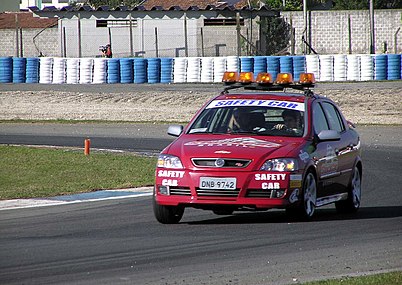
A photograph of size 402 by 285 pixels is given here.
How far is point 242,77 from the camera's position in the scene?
1349 centimetres

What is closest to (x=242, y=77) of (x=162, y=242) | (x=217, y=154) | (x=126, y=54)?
(x=217, y=154)

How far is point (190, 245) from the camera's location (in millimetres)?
10258

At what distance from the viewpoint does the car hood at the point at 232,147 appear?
37.7 ft

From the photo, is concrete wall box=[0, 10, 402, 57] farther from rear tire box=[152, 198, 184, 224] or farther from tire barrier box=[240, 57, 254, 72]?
rear tire box=[152, 198, 184, 224]

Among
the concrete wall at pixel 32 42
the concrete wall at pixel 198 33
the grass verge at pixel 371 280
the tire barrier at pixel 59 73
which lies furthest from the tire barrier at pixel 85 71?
the grass verge at pixel 371 280

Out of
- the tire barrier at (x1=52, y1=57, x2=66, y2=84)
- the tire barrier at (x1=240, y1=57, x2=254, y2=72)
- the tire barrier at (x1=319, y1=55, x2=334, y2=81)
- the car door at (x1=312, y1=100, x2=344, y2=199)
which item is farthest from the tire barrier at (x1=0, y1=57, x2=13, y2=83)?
the car door at (x1=312, y1=100, x2=344, y2=199)

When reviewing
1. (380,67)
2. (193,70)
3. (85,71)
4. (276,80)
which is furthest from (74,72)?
(276,80)

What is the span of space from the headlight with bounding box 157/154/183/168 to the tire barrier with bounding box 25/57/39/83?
111 ft

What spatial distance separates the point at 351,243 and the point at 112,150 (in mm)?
12990

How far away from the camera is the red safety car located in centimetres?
1140

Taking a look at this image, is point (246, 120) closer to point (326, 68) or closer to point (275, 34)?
point (326, 68)

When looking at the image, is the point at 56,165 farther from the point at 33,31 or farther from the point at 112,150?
the point at 33,31

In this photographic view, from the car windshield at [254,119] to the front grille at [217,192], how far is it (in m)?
1.22

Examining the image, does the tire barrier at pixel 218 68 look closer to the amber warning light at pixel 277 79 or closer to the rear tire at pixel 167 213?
the amber warning light at pixel 277 79
